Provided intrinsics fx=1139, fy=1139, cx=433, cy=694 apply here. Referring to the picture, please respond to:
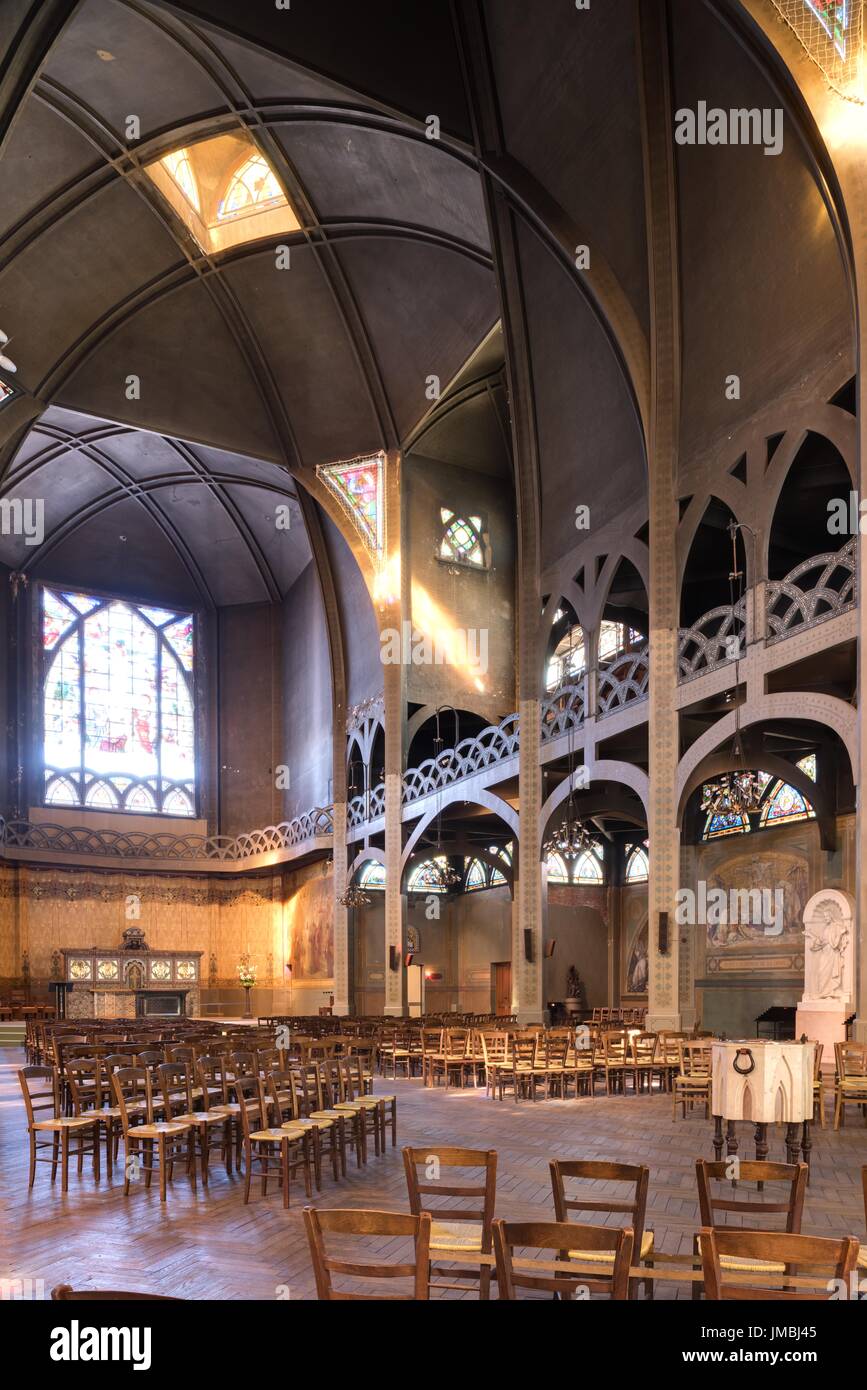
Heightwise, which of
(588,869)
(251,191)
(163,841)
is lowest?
(588,869)

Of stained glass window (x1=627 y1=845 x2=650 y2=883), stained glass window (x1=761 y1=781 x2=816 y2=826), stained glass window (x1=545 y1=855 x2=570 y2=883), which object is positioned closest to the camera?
stained glass window (x1=761 y1=781 x2=816 y2=826)

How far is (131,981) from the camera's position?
34.8 m

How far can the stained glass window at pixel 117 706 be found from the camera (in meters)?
38.1

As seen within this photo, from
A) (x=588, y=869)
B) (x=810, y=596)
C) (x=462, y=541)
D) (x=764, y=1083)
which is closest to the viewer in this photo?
(x=764, y=1083)

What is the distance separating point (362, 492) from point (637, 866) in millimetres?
12485

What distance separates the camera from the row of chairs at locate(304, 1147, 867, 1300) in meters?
3.70

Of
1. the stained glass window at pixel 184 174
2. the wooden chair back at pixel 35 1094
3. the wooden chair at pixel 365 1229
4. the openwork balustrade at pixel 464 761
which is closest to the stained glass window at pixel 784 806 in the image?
the openwork balustrade at pixel 464 761

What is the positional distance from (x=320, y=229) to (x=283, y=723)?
61.1 ft

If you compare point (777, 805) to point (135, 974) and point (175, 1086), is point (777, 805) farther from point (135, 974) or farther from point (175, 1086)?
point (135, 974)

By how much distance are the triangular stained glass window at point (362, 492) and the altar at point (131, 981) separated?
1513 centimetres

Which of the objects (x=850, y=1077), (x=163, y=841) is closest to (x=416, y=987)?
(x=163, y=841)

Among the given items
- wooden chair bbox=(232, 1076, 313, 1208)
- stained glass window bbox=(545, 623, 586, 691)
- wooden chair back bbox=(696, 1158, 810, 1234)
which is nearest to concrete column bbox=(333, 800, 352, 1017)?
stained glass window bbox=(545, 623, 586, 691)

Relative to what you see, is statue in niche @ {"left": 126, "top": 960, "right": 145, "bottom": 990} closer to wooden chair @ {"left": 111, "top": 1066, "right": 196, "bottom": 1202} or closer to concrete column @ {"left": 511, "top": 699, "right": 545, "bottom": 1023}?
concrete column @ {"left": 511, "top": 699, "right": 545, "bottom": 1023}

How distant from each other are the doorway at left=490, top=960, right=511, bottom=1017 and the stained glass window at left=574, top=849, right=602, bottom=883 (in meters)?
3.84
